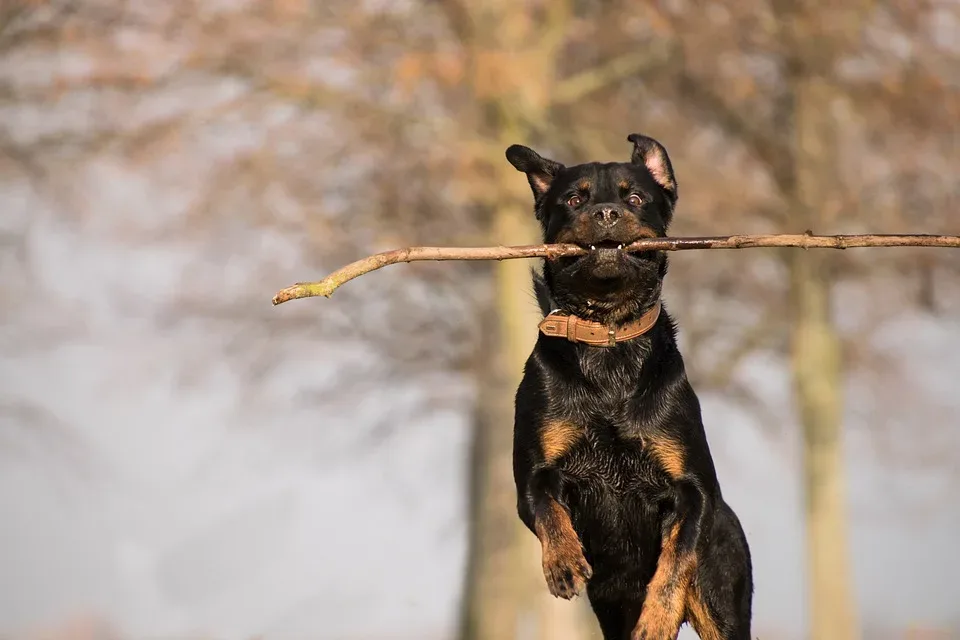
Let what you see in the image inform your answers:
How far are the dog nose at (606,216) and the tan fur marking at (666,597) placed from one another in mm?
1245

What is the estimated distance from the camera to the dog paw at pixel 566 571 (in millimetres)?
4504

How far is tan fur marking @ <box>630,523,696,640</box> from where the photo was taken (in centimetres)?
463

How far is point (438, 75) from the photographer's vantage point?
45.1ft

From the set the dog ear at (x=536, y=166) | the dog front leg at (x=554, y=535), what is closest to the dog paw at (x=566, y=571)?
the dog front leg at (x=554, y=535)

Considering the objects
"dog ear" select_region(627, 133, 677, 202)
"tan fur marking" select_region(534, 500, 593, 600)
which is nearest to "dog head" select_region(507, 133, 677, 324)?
"dog ear" select_region(627, 133, 677, 202)

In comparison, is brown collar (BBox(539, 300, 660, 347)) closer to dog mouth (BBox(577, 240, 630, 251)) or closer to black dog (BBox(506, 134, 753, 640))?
black dog (BBox(506, 134, 753, 640))

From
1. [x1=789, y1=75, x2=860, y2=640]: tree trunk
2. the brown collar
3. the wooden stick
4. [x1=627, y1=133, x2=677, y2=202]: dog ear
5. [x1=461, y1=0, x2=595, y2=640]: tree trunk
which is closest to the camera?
the wooden stick

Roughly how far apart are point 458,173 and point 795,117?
386cm

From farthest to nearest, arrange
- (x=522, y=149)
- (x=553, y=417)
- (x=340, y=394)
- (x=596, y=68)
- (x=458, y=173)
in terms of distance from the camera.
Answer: (x=340, y=394), (x=596, y=68), (x=458, y=173), (x=522, y=149), (x=553, y=417)

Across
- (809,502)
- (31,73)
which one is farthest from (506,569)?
(31,73)

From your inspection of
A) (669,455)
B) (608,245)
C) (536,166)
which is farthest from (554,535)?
(536,166)

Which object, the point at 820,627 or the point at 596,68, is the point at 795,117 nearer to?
the point at 596,68

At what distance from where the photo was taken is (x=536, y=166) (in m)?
5.53

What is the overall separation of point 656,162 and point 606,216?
30.7 inches
